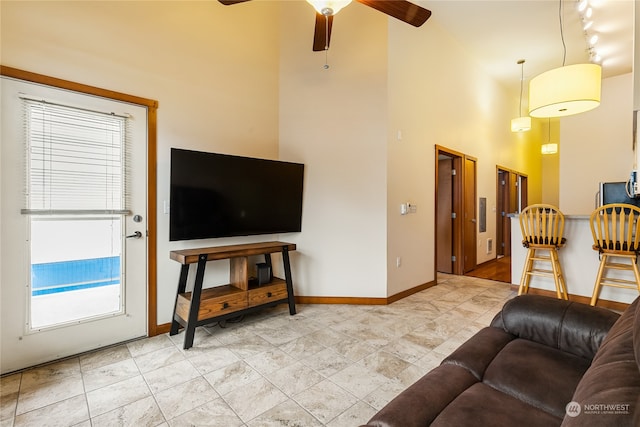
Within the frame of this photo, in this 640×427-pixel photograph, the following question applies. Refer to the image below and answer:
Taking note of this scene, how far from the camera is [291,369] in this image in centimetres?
219

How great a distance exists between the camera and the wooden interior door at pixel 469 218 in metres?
5.08

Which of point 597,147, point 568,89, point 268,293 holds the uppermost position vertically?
point 597,147

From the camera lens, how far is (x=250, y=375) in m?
2.12

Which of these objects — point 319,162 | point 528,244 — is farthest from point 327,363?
point 528,244

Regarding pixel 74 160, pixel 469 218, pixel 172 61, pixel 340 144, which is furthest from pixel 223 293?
pixel 469 218

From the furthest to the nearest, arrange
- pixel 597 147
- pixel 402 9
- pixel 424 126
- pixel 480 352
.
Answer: pixel 597 147
pixel 424 126
pixel 402 9
pixel 480 352

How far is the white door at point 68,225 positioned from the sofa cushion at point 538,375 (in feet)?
9.16

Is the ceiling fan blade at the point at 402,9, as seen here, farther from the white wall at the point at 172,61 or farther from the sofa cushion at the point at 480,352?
the sofa cushion at the point at 480,352

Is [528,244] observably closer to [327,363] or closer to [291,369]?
[327,363]

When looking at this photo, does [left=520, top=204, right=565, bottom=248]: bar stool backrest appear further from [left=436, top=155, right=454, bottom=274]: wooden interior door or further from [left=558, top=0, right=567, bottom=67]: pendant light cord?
[left=558, top=0, right=567, bottom=67]: pendant light cord

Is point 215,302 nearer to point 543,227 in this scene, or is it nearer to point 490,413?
point 490,413

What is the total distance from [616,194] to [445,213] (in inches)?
84.2

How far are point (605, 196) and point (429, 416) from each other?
4.16 meters

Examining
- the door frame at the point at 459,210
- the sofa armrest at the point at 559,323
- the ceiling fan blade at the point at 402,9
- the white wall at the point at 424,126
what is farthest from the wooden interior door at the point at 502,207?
the sofa armrest at the point at 559,323
